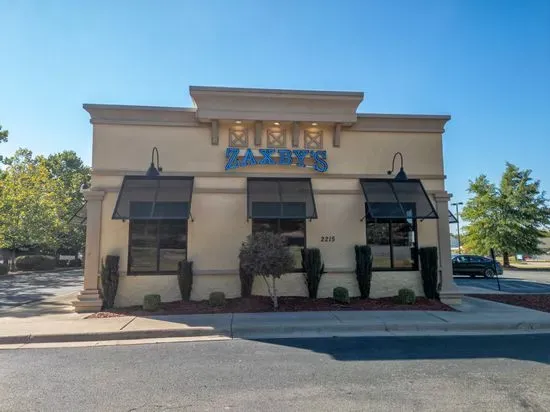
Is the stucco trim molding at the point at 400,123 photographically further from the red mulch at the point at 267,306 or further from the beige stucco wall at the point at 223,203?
the red mulch at the point at 267,306

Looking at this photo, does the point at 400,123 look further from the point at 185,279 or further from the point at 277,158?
the point at 185,279

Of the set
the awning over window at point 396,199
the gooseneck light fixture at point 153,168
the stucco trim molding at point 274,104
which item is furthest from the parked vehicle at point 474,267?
the gooseneck light fixture at point 153,168

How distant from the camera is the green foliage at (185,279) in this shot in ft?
39.1

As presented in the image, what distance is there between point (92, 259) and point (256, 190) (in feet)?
17.3

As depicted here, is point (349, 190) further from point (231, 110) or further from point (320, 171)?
point (231, 110)

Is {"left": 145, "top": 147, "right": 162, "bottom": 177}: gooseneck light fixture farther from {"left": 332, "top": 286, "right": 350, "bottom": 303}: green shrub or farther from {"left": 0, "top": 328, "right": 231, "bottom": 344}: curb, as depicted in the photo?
{"left": 332, "top": 286, "right": 350, "bottom": 303}: green shrub

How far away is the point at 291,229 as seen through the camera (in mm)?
12906

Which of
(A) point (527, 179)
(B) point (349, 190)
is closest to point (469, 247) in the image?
(A) point (527, 179)

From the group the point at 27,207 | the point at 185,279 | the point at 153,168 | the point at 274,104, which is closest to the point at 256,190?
the point at 274,104

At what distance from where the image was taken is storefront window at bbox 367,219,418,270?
13.2 metres

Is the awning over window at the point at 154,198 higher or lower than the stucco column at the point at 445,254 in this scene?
higher

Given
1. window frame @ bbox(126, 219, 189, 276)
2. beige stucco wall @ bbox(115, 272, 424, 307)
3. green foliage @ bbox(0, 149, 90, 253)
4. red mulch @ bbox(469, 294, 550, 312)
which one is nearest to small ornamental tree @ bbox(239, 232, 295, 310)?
beige stucco wall @ bbox(115, 272, 424, 307)

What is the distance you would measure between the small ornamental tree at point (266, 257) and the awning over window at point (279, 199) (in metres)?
1.00

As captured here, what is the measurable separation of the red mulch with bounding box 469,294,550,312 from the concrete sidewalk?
1356mm
